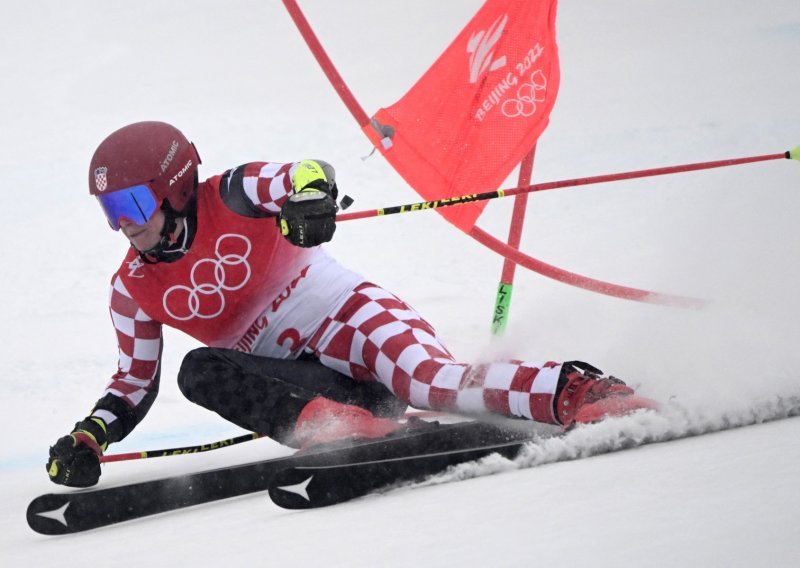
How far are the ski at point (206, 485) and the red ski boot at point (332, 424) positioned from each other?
4 cm

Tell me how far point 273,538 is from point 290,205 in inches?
34.4

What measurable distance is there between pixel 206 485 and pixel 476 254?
3.41 m

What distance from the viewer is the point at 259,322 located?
2.55 metres

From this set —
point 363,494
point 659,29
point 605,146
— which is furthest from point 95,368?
point 659,29

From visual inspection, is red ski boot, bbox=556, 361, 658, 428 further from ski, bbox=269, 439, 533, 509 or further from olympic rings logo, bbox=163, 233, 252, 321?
olympic rings logo, bbox=163, 233, 252, 321

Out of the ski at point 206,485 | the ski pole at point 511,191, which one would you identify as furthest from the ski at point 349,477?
the ski pole at point 511,191

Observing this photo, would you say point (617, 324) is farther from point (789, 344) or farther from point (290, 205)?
point (290, 205)

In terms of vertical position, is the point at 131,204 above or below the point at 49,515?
above

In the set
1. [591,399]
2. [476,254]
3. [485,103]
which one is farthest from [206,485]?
[476,254]

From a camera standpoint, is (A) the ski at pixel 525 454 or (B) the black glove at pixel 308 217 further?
(B) the black glove at pixel 308 217

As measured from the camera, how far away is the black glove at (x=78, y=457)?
2.32 meters

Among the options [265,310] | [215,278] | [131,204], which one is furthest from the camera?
[265,310]

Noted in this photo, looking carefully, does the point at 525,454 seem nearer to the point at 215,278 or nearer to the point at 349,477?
the point at 349,477

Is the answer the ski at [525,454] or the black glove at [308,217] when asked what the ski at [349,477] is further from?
the black glove at [308,217]
